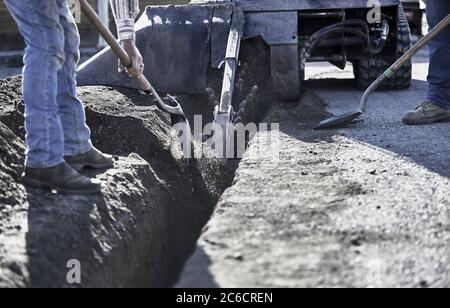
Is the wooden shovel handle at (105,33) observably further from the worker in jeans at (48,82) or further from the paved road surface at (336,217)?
the paved road surface at (336,217)

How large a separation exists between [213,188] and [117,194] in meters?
1.04

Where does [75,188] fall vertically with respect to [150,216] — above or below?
above

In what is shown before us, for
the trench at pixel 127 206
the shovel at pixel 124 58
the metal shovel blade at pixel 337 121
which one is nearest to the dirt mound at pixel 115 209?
the trench at pixel 127 206

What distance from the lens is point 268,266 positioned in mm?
2668

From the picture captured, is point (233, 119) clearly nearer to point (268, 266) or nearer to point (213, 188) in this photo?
point (213, 188)

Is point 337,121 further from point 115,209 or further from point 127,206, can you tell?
point 115,209

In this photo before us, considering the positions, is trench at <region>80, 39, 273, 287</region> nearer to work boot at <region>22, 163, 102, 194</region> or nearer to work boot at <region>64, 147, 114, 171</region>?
work boot at <region>64, 147, 114, 171</region>

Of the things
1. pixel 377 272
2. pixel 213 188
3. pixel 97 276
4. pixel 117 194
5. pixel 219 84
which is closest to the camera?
pixel 377 272

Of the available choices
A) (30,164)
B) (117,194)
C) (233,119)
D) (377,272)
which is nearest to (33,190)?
(30,164)

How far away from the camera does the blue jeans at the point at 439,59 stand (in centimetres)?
558

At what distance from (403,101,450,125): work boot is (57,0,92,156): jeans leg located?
9.03 feet

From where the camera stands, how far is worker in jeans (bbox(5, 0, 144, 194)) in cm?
338

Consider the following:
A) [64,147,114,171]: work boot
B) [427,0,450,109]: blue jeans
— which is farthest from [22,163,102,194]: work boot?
[427,0,450,109]: blue jeans

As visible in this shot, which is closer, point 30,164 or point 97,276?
point 97,276
